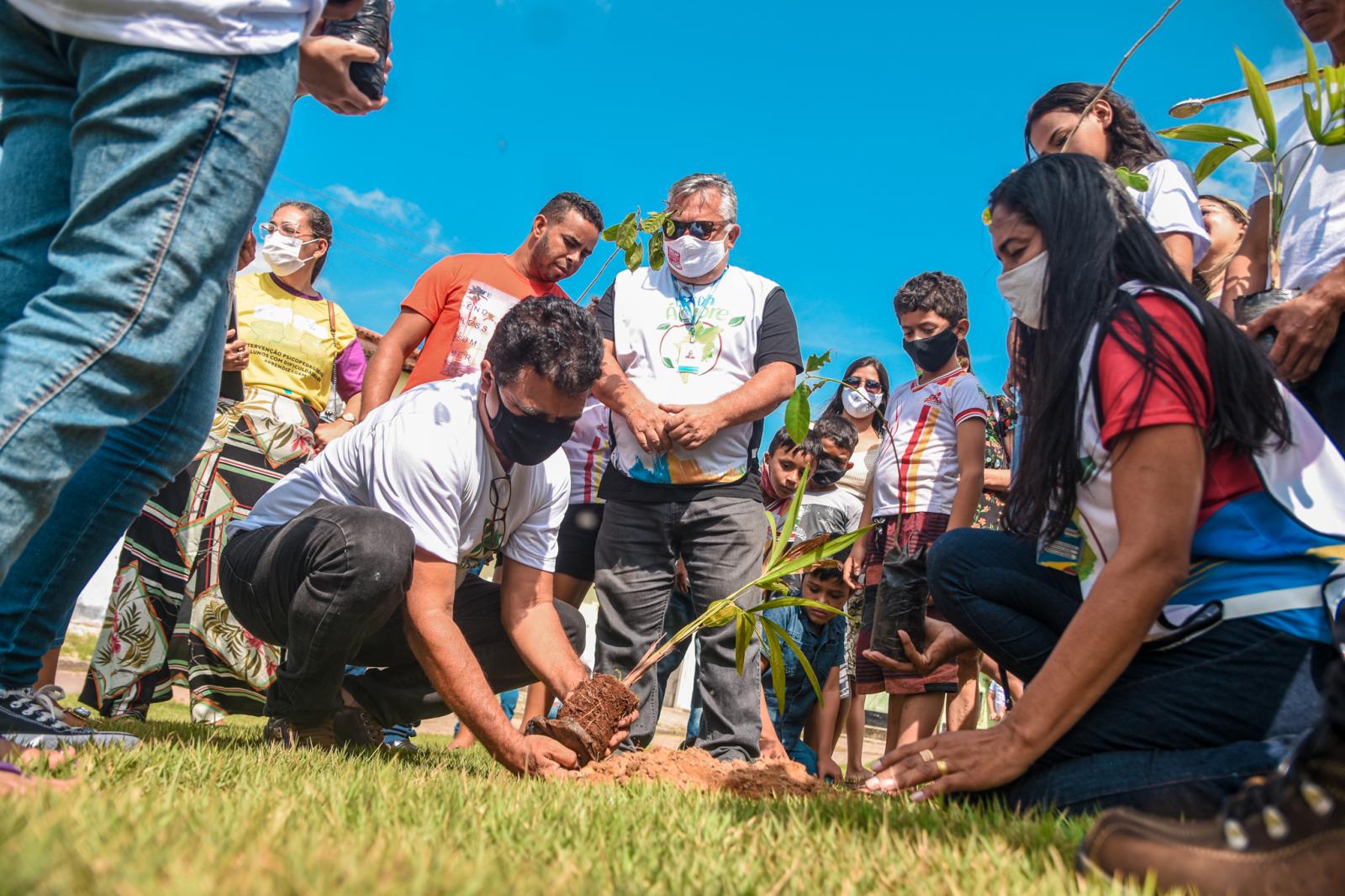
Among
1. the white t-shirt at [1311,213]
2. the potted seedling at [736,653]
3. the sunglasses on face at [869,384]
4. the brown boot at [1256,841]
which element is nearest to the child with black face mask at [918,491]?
the potted seedling at [736,653]

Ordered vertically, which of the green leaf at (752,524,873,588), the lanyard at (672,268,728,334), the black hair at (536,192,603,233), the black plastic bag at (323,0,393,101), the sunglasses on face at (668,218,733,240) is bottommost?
the green leaf at (752,524,873,588)

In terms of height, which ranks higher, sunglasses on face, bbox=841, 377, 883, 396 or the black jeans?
sunglasses on face, bbox=841, 377, 883, 396

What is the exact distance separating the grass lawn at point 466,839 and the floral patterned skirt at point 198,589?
203 cm

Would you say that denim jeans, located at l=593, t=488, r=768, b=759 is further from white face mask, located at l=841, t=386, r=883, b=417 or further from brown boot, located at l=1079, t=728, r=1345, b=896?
brown boot, located at l=1079, t=728, r=1345, b=896

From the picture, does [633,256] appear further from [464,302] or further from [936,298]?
[936,298]

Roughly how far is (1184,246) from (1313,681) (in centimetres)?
170

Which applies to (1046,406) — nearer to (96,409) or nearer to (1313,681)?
(1313,681)

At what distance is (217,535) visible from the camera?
14.4ft

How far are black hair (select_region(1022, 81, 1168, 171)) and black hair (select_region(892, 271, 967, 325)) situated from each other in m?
1.28

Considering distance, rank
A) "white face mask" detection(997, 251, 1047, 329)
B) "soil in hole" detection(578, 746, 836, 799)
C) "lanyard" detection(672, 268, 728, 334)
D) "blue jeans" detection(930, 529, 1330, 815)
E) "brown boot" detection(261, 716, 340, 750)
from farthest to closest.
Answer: "lanyard" detection(672, 268, 728, 334) → "brown boot" detection(261, 716, 340, 750) → "soil in hole" detection(578, 746, 836, 799) → "white face mask" detection(997, 251, 1047, 329) → "blue jeans" detection(930, 529, 1330, 815)

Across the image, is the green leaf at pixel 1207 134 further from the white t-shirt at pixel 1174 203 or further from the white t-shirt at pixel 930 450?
the white t-shirt at pixel 930 450

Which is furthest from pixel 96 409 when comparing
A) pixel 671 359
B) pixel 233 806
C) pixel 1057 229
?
pixel 671 359

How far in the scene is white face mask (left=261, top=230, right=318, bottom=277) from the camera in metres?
5.09

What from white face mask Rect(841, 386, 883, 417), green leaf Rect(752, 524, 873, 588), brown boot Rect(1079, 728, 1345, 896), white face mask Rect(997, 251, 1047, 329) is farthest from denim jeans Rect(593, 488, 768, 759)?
brown boot Rect(1079, 728, 1345, 896)
